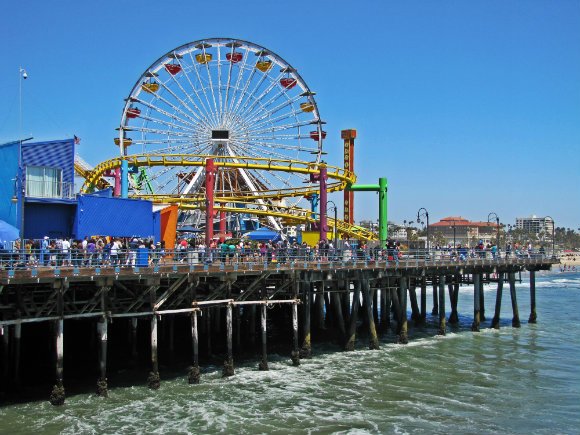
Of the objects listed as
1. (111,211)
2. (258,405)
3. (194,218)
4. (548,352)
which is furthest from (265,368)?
(194,218)

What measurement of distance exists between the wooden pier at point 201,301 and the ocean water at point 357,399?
948mm

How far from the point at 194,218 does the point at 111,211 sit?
29.9 m

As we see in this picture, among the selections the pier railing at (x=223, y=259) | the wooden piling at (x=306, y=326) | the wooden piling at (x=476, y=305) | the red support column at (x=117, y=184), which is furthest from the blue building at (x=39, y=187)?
the wooden piling at (x=476, y=305)

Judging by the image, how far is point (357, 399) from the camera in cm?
2428

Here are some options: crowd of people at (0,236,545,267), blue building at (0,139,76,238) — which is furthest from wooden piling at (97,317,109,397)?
blue building at (0,139,76,238)

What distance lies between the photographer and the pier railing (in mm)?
23047

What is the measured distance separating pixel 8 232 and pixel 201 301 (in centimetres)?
803

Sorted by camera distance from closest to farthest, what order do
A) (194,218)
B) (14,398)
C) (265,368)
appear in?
(14,398) < (265,368) < (194,218)

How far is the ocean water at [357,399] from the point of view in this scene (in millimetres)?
21016

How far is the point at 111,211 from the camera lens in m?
29.5

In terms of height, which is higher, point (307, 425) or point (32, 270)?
point (32, 270)

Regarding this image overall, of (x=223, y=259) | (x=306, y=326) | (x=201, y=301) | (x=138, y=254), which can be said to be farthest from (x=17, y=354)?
(x=306, y=326)

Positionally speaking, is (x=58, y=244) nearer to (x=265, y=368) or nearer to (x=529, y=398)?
(x=265, y=368)

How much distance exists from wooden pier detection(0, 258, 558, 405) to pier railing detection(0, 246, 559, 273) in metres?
0.16
